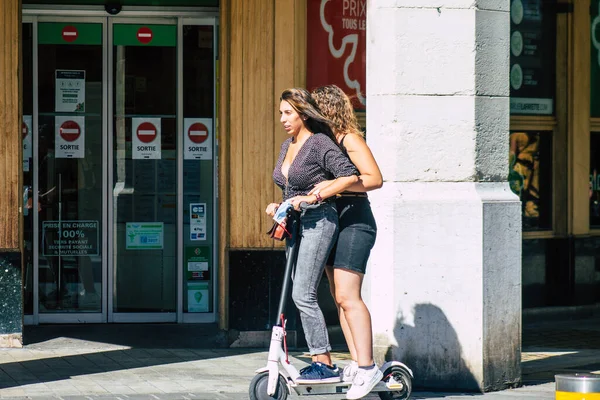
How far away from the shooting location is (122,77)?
10.7 meters

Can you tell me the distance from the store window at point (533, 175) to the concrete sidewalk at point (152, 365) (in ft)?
5.04

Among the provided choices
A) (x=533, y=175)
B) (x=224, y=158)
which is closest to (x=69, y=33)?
(x=224, y=158)

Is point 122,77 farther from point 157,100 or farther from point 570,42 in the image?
point 570,42

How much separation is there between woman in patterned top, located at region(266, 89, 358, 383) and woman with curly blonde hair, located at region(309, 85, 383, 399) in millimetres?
84

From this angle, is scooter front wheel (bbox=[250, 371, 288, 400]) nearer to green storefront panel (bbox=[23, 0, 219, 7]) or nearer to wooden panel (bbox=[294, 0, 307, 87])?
wooden panel (bbox=[294, 0, 307, 87])

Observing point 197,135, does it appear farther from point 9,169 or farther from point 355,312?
point 355,312

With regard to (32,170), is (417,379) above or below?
below

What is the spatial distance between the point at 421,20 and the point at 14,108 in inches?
147

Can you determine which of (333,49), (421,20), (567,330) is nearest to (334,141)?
(421,20)

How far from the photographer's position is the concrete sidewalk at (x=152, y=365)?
7.56 metres

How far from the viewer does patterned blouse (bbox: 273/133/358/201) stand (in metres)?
6.79

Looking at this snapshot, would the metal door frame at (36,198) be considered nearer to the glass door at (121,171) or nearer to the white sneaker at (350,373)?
the glass door at (121,171)

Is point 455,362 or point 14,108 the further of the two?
point 14,108

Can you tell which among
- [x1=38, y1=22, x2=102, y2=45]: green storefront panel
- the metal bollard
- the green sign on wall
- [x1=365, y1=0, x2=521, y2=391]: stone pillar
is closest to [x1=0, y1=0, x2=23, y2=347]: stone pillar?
[x1=38, y1=22, x2=102, y2=45]: green storefront panel
